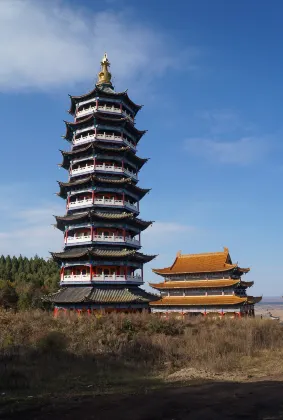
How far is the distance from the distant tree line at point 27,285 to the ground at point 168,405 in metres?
29.3

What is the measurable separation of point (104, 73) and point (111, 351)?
35.3 meters

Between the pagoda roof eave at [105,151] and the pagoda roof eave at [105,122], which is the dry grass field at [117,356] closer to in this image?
the pagoda roof eave at [105,151]

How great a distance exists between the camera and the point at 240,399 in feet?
44.0

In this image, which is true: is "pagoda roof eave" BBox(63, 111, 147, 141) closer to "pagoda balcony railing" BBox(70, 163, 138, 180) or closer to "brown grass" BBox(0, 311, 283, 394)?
"pagoda balcony railing" BBox(70, 163, 138, 180)

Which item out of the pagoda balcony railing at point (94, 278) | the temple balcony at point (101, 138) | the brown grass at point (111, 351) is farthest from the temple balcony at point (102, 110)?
the brown grass at point (111, 351)

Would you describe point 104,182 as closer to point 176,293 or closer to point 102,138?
point 102,138

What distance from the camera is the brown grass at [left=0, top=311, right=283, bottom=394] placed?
674 inches

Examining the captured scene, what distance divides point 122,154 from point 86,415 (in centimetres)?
3076

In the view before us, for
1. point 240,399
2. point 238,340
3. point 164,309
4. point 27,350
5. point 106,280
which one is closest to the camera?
point 240,399

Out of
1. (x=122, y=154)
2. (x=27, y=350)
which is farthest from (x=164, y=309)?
(x=27, y=350)

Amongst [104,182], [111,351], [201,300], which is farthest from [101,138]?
[111,351]

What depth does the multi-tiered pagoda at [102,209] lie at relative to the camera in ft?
113

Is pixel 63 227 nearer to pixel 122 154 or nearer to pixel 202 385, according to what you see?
pixel 122 154

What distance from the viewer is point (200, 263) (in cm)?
4847
